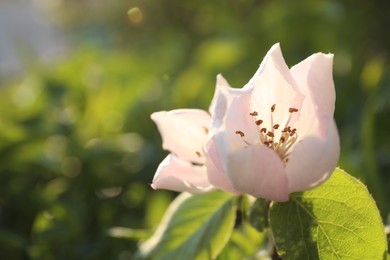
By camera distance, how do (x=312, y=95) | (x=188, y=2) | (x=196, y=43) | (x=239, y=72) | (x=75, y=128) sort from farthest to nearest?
(x=196, y=43) < (x=188, y=2) < (x=239, y=72) < (x=75, y=128) < (x=312, y=95)

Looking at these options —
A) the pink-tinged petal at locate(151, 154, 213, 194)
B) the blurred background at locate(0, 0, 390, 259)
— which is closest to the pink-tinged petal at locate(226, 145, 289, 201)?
the pink-tinged petal at locate(151, 154, 213, 194)

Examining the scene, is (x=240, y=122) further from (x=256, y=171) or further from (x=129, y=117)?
(x=129, y=117)

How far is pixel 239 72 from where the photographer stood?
6.75 ft

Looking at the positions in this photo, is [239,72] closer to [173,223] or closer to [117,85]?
[117,85]

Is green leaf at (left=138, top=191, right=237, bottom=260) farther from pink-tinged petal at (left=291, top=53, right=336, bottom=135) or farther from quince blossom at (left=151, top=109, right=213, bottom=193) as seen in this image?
pink-tinged petal at (left=291, top=53, right=336, bottom=135)

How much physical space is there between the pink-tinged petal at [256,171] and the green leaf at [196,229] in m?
0.17

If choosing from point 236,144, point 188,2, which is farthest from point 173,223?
point 188,2

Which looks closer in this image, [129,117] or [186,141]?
[186,141]

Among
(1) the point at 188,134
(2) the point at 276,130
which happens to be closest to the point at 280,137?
(2) the point at 276,130

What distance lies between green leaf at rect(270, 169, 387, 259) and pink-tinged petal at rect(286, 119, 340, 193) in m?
0.06

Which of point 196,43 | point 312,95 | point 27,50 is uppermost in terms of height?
point 312,95

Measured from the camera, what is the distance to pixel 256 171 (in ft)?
Result: 2.07

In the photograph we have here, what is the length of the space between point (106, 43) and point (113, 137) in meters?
1.64

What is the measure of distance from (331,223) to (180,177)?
0.16 metres
